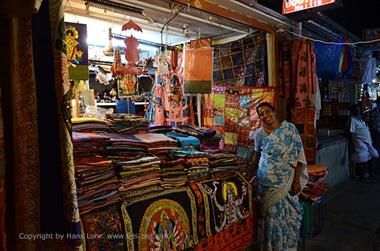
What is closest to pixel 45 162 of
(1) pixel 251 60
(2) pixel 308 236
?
(1) pixel 251 60

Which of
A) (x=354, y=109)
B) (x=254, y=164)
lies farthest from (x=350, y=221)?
(x=354, y=109)

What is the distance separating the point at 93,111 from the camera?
3.16m

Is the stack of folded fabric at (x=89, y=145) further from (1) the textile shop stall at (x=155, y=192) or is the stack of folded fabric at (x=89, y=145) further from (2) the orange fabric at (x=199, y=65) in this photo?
(2) the orange fabric at (x=199, y=65)

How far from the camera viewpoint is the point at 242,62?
423cm

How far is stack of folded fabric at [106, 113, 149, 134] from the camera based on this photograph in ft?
8.29

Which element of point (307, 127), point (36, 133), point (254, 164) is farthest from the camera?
point (307, 127)

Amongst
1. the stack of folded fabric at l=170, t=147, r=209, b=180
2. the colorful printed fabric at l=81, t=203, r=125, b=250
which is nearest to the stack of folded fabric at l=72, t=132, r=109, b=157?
the colorful printed fabric at l=81, t=203, r=125, b=250

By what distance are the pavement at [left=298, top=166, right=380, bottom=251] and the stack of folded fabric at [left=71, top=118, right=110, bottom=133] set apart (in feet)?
10.3

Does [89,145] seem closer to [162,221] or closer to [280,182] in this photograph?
[162,221]

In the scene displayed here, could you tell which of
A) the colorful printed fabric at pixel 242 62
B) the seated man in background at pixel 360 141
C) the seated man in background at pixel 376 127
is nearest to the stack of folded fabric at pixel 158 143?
the colorful printed fabric at pixel 242 62

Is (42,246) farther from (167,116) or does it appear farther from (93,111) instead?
(167,116)

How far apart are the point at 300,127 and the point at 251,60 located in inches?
54.2

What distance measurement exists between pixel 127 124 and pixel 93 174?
0.81m

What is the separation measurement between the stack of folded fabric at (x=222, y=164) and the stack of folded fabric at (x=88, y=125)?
105 centimetres
